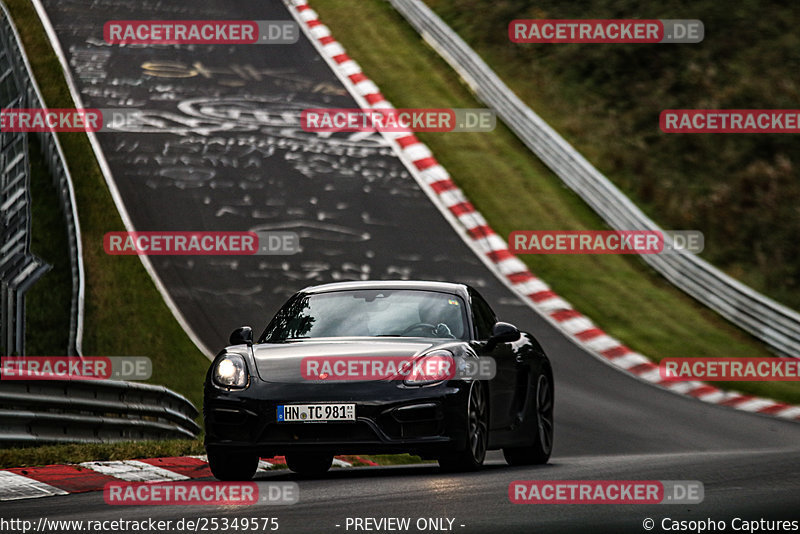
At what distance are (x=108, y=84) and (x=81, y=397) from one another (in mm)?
18075

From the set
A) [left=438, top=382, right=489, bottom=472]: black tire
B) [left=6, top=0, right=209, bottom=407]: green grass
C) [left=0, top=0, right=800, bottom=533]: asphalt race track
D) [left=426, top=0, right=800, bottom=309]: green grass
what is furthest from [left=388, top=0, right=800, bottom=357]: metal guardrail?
[left=438, top=382, right=489, bottom=472]: black tire

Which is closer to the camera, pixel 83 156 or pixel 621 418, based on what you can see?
pixel 621 418

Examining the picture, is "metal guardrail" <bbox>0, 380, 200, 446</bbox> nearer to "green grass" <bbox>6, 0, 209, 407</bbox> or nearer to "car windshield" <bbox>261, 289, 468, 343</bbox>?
"car windshield" <bbox>261, 289, 468, 343</bbox>

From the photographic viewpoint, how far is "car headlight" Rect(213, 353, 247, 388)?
8203mm

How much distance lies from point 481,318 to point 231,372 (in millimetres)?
2111

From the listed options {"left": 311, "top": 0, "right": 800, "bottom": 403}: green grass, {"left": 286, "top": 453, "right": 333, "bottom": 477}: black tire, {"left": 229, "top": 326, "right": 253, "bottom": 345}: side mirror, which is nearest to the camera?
{"left": 229, "top": 326, "right": 253, "bottom": 345}: side mirror

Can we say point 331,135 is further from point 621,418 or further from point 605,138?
point 621,418

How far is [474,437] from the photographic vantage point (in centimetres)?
838

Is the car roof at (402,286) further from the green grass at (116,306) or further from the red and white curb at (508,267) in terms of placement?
the red and white curb at (508,267)

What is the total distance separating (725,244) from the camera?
23.7m

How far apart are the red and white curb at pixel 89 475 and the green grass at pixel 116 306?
668 cm

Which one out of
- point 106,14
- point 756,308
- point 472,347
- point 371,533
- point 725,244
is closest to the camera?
point 371,533

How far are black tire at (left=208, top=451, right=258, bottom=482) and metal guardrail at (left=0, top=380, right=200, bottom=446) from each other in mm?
1609

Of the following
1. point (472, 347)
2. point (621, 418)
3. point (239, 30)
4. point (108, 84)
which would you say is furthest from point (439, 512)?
point (239, 30)
